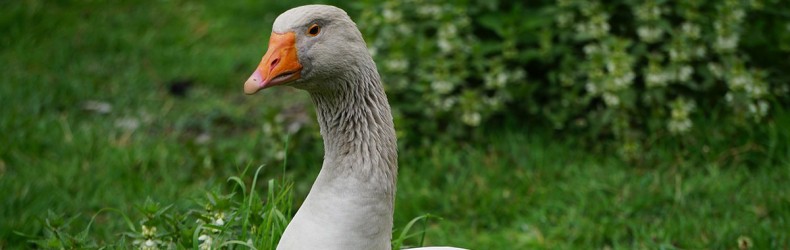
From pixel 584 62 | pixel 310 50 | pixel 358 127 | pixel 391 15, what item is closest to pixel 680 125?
pixel 584 62

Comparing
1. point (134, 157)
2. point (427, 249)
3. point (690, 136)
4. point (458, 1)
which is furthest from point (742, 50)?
point (134, 157)

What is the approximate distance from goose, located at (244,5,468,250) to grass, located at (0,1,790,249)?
0.40 metres

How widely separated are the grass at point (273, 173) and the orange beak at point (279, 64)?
67 cm

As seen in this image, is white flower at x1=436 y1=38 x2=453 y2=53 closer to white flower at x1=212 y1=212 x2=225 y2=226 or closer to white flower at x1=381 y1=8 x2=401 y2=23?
white flower at x1=381 y1=8 x2=401 y2=23

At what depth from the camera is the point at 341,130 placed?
2.63 meters

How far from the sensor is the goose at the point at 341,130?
2.45 metres

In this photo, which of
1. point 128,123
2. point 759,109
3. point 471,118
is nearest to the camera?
point 759,109

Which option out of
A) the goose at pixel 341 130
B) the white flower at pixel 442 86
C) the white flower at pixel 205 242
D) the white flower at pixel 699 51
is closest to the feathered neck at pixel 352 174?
the goose at pixel 341 130

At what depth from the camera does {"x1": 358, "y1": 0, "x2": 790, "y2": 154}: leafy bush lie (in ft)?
14.3

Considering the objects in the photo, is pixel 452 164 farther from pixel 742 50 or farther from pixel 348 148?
pixel 348 148

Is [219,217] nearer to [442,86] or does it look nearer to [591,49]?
[442,86]

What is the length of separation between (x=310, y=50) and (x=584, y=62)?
236 centimetres

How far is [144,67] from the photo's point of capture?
638 centimetres

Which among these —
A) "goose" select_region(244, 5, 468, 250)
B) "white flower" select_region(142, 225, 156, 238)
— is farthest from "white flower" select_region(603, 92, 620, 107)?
"white flower" select_region(142, 225, 156, 238)
